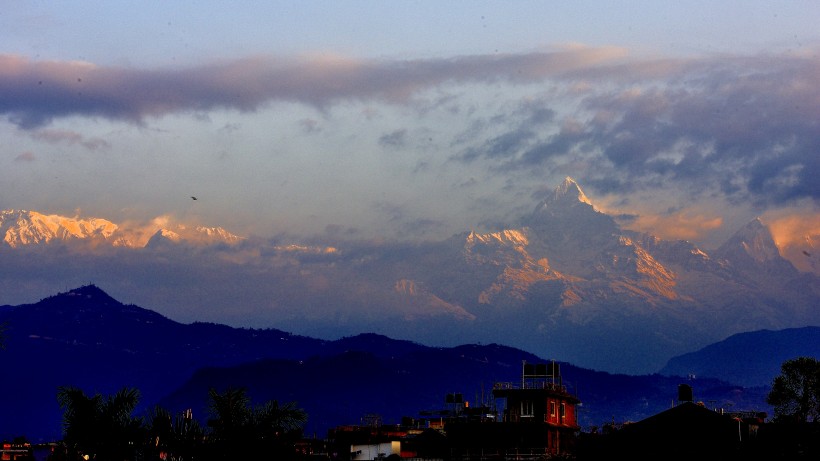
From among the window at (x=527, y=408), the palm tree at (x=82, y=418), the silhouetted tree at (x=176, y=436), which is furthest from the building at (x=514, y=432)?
the palm tree at (x=82, y=418)

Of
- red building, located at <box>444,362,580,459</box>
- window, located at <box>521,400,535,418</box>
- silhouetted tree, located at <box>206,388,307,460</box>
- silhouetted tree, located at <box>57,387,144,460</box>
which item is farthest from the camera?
window, located at <box>521,400,535,418</box>

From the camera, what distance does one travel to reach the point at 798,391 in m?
172

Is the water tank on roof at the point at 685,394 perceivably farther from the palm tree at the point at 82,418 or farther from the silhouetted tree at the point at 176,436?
the palm tree at the point at 82,418

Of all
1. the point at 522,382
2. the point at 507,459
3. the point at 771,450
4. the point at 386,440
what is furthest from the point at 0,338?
the point at 386,440

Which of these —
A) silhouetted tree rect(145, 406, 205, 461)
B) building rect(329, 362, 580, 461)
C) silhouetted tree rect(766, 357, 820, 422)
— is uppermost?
silhouetted tree rect(766, 357, 820, 422)

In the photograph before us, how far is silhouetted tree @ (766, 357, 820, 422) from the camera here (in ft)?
555

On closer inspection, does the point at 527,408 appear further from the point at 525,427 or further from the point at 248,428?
the point at 248,428

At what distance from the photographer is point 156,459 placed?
58.2 meters

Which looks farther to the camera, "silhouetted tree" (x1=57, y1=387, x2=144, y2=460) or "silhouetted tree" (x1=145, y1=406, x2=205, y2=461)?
"silhouetted tree" (x1=57, y1=387, x2=144, y2=460)

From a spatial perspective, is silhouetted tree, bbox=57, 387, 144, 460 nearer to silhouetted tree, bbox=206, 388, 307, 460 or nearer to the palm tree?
the palm tree

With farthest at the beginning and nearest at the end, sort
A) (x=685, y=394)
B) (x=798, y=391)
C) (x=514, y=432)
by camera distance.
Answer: (x=798, y=391), (x=514, y=432), (x=685, y=394)

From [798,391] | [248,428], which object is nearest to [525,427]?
[798,391]

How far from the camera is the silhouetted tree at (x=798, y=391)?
555ft

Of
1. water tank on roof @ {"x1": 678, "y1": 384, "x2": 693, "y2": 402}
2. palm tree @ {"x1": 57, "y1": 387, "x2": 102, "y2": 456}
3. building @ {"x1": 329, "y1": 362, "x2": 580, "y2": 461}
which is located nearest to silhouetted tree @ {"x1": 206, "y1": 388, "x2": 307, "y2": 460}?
palm tree @ {"x1": 57, "y1": 387, "x2": 102, "y2": 456}
